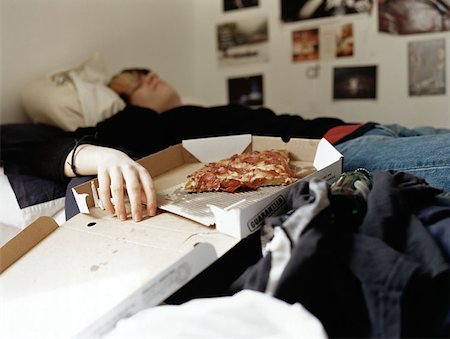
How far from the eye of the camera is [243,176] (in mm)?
729

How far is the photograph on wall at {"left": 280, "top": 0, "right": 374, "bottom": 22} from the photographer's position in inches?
59.9

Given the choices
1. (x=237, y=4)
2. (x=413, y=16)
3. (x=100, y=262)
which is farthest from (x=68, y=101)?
(x=413, y=16)

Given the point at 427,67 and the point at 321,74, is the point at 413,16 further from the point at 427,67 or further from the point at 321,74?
the point at 321,74

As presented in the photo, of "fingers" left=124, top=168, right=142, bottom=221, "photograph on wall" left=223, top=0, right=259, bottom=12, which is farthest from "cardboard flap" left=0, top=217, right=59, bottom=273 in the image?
"photograph on wall" left=223, top=0, right=259, bottom=12

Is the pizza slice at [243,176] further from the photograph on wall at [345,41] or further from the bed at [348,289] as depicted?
the photograph on wall at [345,41]

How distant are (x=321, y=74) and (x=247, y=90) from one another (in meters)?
0.32

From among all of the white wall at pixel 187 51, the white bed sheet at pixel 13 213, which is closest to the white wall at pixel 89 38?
the white wall at pixel 187 51

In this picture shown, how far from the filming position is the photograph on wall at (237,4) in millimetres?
1721

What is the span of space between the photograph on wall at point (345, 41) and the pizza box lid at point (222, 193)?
0.82m

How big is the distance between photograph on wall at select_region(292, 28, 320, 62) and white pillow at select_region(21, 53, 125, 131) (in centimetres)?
74

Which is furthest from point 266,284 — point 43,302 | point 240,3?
point 240,3

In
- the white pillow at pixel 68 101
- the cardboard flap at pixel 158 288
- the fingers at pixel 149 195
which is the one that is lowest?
the cardboard flap at pixel 158 288

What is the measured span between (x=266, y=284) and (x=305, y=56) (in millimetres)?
1355

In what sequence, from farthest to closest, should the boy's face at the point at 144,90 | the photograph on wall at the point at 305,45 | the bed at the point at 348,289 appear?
the photograph on wall at the point at 305,45 → the boy's face at the point at 144,90 → the bed at the point at 348,289
